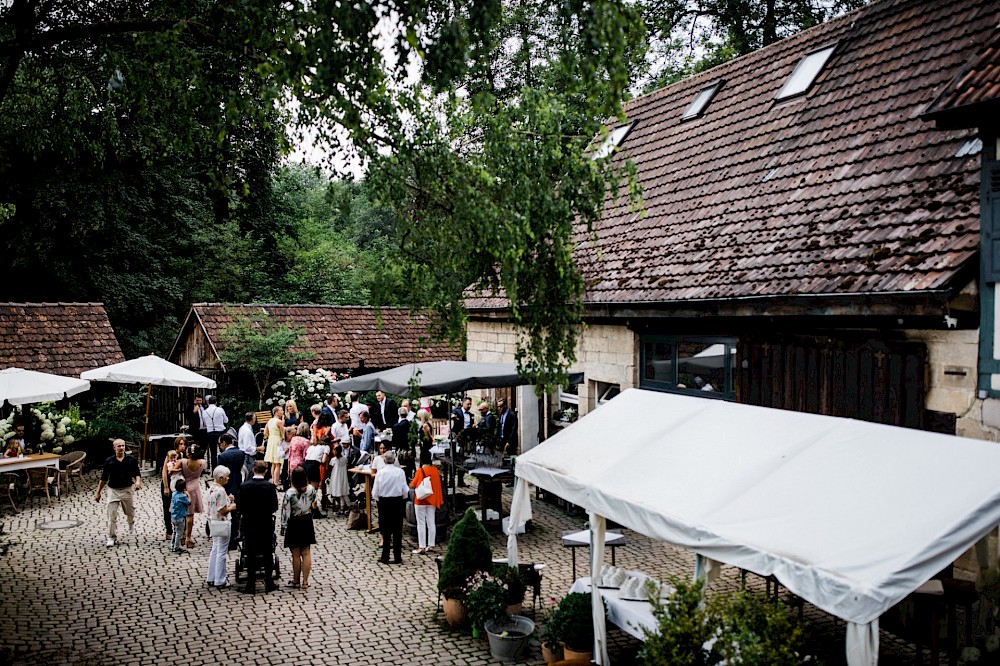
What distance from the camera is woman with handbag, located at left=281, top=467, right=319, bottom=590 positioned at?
410 inches

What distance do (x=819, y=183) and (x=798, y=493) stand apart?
623 centimetres

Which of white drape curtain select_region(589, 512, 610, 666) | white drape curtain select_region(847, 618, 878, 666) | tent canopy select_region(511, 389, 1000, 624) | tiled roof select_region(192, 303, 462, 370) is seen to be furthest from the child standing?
tiled roof select_region(192, 303, 462, 370)

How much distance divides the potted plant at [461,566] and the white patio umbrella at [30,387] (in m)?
10.5

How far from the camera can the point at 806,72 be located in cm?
1329

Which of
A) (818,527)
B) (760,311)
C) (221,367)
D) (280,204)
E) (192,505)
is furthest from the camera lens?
(280,204)

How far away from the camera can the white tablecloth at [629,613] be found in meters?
7.44

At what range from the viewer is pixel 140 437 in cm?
2028

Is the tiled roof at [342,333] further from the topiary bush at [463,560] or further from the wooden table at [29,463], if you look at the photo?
the topiary bush at [463,560]

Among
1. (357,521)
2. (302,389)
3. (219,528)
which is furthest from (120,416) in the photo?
(219,528)

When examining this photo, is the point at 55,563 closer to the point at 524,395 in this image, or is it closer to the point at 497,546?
the point at 497,546

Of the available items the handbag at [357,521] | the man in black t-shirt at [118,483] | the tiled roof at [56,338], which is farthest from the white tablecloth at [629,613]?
the tiled roof at [56,338]

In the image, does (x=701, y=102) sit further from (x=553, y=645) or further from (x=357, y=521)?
(x=553, y=645)

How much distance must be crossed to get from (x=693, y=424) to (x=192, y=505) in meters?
8.45

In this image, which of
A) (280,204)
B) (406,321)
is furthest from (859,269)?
(280,204)
